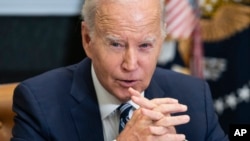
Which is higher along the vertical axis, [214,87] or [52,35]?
[52,35]

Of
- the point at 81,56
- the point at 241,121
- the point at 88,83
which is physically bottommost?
the point at 241,121

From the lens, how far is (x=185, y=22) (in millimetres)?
3639

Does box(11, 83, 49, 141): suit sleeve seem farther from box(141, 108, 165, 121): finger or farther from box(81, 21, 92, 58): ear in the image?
box(141, 108, 165, 121): finger

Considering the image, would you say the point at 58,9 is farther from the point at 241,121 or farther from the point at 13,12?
the point at 241,121

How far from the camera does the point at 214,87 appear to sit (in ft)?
12.4

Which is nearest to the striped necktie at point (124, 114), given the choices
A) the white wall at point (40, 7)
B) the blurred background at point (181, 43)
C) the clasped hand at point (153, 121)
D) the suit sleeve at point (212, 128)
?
the clasped hand at point (153, 121)

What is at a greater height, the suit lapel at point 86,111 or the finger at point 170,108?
the finger at point 170,108

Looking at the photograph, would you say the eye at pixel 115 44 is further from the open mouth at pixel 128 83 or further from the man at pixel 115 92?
the open mouth at pixel 128 83

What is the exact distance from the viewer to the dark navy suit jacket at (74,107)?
201 cm

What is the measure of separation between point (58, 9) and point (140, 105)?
216 cm

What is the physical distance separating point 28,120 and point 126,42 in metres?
0.45

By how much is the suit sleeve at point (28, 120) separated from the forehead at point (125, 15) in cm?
37

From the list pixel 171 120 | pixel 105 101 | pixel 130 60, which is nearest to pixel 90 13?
pixel 130 60

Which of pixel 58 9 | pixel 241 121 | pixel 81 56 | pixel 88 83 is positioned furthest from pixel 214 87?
pixel 88 83
